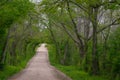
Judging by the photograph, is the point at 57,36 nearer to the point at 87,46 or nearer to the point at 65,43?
the point at 65,43

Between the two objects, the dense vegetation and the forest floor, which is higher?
the dense vegetation

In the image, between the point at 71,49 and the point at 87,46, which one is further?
the point at 71,49

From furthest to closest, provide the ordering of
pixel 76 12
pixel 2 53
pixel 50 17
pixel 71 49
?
1. pixel 71 49
2. pixel 50 17
3. pixel 76 12
4. pixel 2 53

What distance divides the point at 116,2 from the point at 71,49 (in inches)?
1406

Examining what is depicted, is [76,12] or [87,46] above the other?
[76,12]

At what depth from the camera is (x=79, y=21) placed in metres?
41.9

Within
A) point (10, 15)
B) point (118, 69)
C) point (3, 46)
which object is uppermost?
point (10, 15)

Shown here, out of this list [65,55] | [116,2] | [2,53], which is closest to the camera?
[116,2]

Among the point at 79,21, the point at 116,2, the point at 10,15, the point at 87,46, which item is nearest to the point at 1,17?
the point at 10,15

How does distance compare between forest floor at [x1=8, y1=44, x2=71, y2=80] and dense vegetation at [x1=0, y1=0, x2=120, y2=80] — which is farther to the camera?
forest floor at [x1=8, y1=44, x2=71, y2=80]

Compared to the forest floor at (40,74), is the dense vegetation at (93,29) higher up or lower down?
higher up

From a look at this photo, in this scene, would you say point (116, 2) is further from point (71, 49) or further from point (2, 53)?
point (71, 49)

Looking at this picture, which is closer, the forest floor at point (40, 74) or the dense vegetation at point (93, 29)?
the dense vegetation at point (93, 29)

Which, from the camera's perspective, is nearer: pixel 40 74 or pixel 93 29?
pixel 93 29
